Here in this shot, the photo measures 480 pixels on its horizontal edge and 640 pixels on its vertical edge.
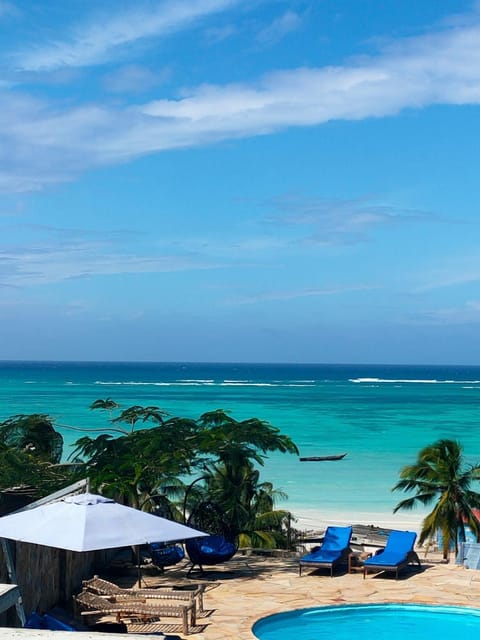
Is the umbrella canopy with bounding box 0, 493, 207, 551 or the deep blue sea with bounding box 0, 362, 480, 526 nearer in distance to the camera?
the umbrella canopy with bounding box 0, 493, 207, 551

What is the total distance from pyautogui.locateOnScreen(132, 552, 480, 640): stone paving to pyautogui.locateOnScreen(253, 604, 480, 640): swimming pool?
14 centimetres

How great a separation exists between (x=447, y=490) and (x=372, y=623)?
7439 millimetres

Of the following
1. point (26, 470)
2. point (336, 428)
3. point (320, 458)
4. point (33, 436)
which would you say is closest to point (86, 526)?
point (26, 470)

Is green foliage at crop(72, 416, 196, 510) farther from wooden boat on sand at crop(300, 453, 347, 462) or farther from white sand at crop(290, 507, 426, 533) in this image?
wooden boat on sand at crop(300, 453, 347, 462)

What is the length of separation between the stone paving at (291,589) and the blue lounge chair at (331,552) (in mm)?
231

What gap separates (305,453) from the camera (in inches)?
1806

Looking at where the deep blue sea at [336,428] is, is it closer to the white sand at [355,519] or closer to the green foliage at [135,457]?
the white sand at [355,519]

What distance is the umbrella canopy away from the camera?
25.6ft

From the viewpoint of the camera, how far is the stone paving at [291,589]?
1007 cm

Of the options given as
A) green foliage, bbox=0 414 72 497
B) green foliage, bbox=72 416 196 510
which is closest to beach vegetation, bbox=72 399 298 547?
green foliage, bbox=72 416 196 510

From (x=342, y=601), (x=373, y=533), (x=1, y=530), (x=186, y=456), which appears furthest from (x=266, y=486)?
(x=1, y=530)

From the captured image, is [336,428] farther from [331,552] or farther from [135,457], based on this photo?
[135,457]

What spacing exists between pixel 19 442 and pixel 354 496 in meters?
17.8

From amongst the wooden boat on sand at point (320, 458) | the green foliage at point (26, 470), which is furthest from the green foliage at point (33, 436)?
the wooden boat on sand at point (320, 458)
